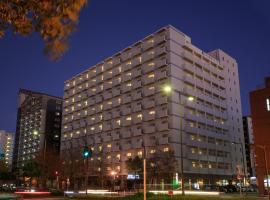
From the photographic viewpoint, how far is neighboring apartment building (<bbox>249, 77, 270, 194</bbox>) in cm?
5691

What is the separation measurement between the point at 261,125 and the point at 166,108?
36.9m

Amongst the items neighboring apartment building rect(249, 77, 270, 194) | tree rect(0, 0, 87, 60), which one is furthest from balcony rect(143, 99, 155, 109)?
tree rect(0, 0, 87, 60)

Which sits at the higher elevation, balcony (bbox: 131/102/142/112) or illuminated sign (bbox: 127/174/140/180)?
balcony (bbox: 131/102/142/112)

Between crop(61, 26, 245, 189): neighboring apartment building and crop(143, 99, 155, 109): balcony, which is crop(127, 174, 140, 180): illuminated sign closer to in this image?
crop(61, 26, 245, 189): neighboring apartment building

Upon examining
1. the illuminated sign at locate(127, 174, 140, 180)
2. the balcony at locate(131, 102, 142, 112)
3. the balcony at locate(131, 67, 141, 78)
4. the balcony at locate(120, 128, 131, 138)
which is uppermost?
the balcony at locate(131, 67, 141, 78)

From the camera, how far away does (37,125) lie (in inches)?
6964

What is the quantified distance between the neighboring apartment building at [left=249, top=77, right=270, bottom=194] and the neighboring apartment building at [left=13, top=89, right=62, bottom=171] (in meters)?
122

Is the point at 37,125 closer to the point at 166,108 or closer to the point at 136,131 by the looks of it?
the point at 136,131

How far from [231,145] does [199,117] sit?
1811cm

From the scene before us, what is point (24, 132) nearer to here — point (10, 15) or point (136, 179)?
point (136, 179)

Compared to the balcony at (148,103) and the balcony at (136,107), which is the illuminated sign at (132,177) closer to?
the balcony at (136,107)

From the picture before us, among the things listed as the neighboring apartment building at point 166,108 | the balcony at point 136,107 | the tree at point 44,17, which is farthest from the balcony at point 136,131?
the tree at point 44,17

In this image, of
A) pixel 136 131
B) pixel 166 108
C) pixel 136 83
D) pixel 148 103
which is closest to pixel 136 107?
pixel 148 103

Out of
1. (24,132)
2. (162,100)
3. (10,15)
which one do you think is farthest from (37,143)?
(10,15)
